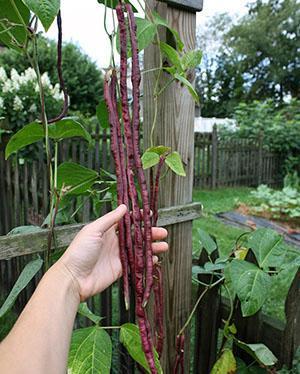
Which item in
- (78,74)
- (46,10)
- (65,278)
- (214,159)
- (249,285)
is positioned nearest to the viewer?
(46,10)

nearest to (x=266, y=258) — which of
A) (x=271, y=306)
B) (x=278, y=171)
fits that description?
(x=271, y=306)

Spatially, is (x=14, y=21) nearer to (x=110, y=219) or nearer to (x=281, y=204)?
(x=110, y=219)

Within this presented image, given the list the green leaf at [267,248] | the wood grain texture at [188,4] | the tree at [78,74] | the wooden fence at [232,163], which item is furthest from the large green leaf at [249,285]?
the tree at [78,74]

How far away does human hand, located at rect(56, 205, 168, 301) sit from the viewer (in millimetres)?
777

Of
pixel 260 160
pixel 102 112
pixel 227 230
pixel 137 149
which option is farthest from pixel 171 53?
pixel 260 160

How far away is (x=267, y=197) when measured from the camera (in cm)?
645

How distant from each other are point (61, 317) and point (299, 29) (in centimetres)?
2652

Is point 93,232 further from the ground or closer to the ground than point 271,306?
further from the ground

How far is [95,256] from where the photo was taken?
0.82m

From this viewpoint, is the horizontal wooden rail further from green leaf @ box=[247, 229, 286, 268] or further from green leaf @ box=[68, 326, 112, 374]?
green leaf @ box=[247, 229, 286, 268]

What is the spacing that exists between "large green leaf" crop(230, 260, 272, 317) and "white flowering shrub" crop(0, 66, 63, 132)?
10.1 feet

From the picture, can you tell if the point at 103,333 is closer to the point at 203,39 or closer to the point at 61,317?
the point at 61,317

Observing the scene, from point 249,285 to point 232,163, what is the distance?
836cm

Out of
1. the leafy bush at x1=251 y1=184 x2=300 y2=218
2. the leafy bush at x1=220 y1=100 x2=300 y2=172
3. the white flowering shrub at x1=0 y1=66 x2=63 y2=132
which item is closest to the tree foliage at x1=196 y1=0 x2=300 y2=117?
the leafy bush at x1=220 y1=100 x2=300 y2=172
